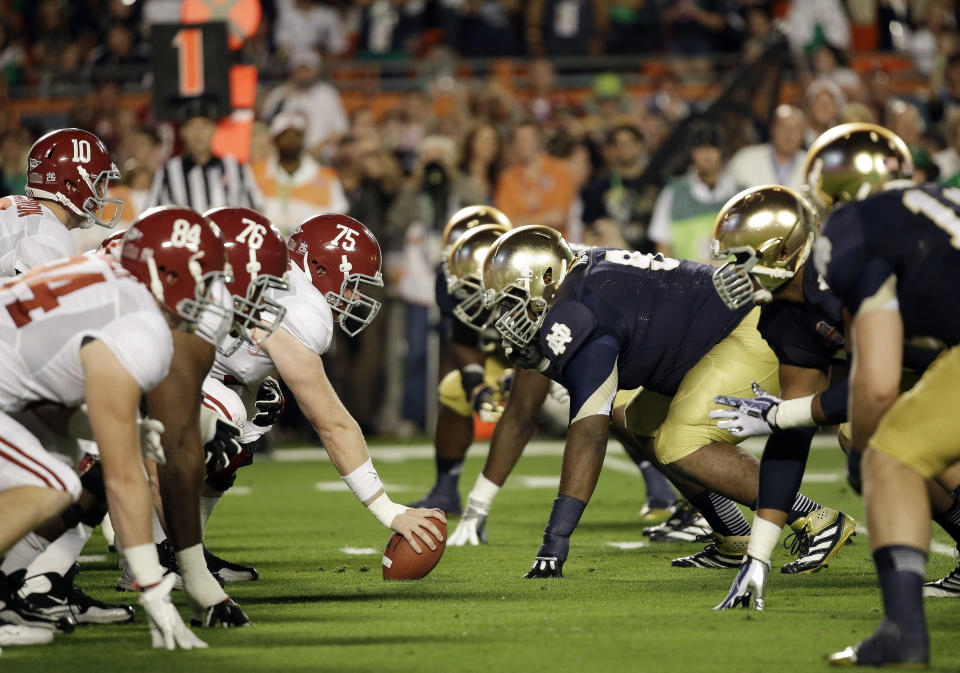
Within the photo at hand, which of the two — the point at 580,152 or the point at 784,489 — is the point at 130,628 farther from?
the point at 580,152

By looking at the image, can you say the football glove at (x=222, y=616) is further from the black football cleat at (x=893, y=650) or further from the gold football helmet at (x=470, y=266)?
the gold football helmet at (x=470, y=266)

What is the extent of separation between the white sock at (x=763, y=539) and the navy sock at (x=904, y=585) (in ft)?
3.47

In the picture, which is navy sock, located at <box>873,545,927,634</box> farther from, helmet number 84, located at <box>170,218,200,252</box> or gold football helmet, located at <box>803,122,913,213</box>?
helmet number 84, located at <box>170,218,200,252</box>

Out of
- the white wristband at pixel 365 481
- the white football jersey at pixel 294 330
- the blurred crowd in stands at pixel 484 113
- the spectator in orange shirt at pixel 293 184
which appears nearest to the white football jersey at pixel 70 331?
the white football jersey at pixel 294 330

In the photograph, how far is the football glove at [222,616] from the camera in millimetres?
4840

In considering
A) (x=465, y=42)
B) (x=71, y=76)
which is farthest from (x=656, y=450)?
(x=71, y=76)

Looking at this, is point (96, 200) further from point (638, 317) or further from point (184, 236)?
point (638, 317)

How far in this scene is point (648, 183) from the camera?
12023 mm

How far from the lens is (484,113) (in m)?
12.9

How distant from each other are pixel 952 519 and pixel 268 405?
2.76m

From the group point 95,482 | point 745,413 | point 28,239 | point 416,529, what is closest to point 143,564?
point 95,482

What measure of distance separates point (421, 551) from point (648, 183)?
6.74m

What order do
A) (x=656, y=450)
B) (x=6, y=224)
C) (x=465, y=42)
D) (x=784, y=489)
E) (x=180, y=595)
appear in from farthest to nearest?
(x=465, y=42)
(x=6, y=224)
(x=656, y=450)
(x=180, y=595)
(x=784, y=489)

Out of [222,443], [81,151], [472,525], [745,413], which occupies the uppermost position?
[81,151]
